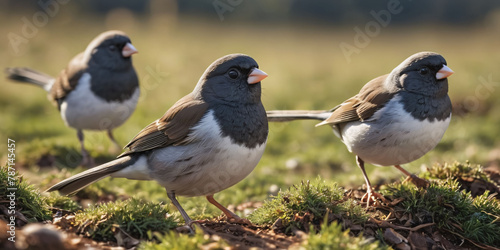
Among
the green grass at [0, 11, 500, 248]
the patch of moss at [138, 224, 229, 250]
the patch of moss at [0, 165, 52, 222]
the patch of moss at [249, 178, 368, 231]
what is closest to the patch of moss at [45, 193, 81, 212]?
the green grass at [0, 11, 500, 248]

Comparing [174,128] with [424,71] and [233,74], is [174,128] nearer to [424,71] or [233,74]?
[233,74]

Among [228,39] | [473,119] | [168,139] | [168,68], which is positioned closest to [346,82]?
[473,119]

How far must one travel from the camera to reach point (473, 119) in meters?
A: 8.22

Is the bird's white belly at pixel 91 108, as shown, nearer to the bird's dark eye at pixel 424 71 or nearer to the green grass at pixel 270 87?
the green grass at pixel 270 87

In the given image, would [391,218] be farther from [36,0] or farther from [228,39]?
[36,0]

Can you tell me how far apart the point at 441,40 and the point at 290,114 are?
10.8m

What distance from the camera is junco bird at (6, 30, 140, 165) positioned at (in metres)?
5.62

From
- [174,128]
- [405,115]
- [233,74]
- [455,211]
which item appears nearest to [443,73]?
[405,115]

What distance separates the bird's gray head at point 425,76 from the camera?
4074 mm

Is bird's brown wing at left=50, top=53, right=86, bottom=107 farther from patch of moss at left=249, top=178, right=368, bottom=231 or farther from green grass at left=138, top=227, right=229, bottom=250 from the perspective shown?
green grass at left=138, top=227, right=229, bottom=250

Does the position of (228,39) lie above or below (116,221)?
above

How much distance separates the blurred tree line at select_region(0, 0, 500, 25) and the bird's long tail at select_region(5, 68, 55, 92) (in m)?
7.57

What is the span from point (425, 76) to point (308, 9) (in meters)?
13.3

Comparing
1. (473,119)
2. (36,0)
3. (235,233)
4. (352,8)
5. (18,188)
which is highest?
(36,0)
